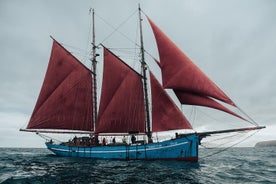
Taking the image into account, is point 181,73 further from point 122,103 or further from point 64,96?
point 64,96

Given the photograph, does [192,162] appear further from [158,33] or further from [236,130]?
[158,33]

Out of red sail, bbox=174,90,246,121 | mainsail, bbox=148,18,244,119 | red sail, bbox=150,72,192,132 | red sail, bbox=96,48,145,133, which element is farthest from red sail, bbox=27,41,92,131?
red sail, bbox=174,90,246,121

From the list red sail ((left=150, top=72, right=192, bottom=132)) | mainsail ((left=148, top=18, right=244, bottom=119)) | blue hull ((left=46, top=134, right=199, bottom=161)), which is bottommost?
blue hull ((left=46, top=134, right=199, bottom=161))

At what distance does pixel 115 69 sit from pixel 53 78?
32.0 ft

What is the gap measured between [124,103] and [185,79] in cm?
953

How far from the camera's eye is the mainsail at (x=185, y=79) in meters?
21.0

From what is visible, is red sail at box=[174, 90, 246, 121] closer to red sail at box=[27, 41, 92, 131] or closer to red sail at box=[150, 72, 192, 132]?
red sail at box=[150, 72, 192, 132]

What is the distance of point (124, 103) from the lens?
28.9 m

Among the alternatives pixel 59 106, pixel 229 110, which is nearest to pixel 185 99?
pixel 229 110

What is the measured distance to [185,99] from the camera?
23234 millimetres

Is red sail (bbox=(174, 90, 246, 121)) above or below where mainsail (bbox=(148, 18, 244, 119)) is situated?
below

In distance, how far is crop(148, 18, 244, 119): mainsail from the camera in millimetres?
20969

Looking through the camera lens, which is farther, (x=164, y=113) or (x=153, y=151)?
(x=164, y=113)

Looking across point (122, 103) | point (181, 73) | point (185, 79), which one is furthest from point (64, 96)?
point (185, 79)
